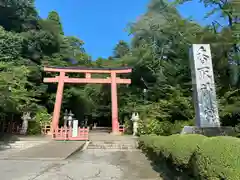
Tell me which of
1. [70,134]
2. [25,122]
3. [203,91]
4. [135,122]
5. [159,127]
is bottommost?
Result: [70,134]

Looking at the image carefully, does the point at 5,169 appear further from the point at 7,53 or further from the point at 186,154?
the point at 7,53

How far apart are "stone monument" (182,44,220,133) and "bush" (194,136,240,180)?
483 cm

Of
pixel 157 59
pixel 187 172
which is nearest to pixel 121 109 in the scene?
pixel 157 59

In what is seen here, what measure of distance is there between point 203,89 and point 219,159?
18.5 ft

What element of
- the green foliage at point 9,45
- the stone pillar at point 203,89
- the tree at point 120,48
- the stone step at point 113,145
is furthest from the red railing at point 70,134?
the tree at point 120,48

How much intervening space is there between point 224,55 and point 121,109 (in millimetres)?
11874

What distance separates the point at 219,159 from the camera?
229 cm

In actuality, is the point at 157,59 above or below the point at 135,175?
above

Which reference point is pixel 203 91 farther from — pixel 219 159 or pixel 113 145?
pixel 113 145

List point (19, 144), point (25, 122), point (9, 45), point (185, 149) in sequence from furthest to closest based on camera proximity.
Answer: point (9, 45)
point (25, 122)
point (19, 144)
point (185, 149)

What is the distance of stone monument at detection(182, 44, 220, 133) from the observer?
288 inches

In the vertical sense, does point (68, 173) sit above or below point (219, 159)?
below

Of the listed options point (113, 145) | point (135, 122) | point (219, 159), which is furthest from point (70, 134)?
point (219, 159)

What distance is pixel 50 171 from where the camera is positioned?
536cm
